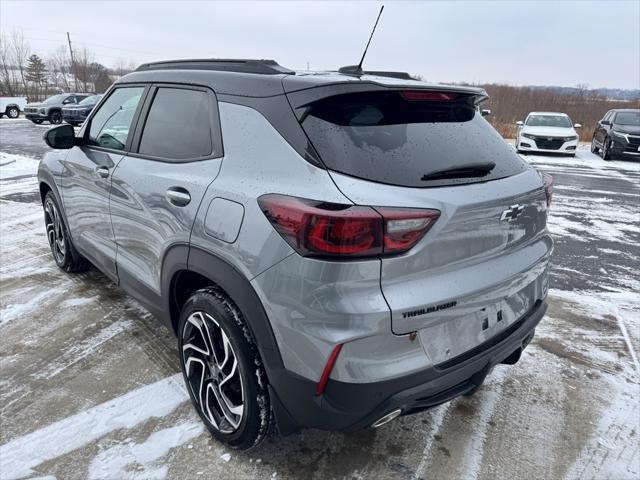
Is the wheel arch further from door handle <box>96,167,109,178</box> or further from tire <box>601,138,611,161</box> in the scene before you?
tire <box>601,138,611,161</box>

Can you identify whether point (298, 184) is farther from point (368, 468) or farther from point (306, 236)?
point (368, 468)

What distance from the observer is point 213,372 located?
7.48 feet

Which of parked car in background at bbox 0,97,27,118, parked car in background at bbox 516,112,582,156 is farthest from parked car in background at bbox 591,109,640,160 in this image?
parked car in background at bbox 0,97,27,118

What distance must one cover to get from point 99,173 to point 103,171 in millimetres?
74

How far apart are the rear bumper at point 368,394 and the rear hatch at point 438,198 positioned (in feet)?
0.25

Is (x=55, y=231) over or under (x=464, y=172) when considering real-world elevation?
under

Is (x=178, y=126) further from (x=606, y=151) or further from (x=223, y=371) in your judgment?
(x=606, y=151)

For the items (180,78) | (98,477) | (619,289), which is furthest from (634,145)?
(98,477)

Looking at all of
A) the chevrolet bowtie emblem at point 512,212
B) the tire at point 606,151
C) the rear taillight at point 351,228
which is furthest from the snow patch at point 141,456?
Result: the tire at point 606,151

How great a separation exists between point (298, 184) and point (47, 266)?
12.7 ft

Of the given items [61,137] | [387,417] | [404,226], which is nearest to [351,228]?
[404,226]

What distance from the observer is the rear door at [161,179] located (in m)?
2.23

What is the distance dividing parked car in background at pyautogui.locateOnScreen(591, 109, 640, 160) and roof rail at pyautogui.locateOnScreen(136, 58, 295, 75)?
1460 cm

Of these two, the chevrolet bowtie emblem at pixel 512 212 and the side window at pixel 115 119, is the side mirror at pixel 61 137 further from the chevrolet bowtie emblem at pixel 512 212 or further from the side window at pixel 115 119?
the chevrolet bowtie emblem at pixel 512 212
